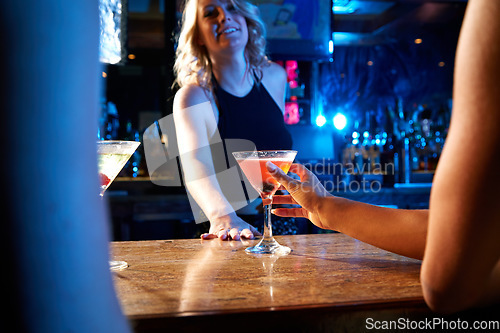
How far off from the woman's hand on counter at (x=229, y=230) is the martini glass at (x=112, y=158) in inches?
17.5

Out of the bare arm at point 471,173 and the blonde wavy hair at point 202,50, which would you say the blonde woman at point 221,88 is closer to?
the blonde wavy hair at point 202,50

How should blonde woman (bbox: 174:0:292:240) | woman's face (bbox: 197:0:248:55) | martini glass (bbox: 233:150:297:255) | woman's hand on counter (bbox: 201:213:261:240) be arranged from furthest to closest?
1. woman's face (bbox: 197:0:248:55)
2. blonde woman (bbox: 174:0:292:240)
3. woman's hand on counter (bbox: 201:213:261:240)
4. martini glass (bbox: 233:150:297:255)

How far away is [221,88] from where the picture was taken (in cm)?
225

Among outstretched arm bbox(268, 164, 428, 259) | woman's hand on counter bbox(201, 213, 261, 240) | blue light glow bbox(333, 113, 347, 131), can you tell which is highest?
blue light glow bbox(333, 113, 347, 131)

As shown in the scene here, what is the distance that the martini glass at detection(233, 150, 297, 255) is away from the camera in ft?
3.96

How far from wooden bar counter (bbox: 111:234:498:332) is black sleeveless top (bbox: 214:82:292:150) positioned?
1149 mm

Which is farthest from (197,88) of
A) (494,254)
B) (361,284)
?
(494,254)

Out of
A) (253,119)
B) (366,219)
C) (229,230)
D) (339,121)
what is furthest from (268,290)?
(339,121)

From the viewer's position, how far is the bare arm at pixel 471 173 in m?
0.56

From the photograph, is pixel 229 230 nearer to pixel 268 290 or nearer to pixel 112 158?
pixel 112 158

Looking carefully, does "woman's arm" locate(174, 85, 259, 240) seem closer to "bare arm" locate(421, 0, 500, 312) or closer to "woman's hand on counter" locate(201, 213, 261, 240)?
"woman's hand on counter" locate(201, 213, 261, 240)

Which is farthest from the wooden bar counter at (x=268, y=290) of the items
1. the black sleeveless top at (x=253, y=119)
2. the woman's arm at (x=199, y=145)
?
the black sleeveless top at (x=253, y=119)

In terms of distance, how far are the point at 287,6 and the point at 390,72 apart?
92.6 inches

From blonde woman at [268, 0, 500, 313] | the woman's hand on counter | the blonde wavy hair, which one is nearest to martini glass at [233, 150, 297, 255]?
the woman's hand on counter
